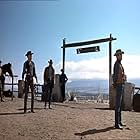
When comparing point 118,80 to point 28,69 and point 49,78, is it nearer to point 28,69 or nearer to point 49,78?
point 28,69

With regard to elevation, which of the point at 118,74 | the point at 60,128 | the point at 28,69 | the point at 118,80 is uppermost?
the point at 28,69

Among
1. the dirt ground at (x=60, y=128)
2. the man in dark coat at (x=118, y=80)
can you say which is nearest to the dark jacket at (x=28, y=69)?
the dirt ground at (x=60, y=128)

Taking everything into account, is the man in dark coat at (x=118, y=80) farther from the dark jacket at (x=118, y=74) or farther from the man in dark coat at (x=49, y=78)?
the man in dark coat at (x=49, y=78)

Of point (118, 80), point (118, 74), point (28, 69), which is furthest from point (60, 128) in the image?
point (28, 69)

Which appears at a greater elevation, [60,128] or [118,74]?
[118,74]

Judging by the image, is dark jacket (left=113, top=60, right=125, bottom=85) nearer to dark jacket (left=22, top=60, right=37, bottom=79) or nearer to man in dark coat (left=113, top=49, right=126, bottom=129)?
man in dark coat (left=113, top=49, right=126, bottom=129)

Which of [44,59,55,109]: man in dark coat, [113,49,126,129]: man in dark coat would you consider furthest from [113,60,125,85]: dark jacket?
[44,59,55,109]: man in dark coat

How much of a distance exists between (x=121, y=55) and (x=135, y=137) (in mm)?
2403

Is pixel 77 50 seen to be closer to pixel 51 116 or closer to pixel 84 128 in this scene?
pixel 51 116

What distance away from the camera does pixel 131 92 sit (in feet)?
54.6

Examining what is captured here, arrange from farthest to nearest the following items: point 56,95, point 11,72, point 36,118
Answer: point 56,95 → point 11,72 → point 36,118

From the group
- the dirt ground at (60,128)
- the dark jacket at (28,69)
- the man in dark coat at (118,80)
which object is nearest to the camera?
the dirt ground at (60,128)

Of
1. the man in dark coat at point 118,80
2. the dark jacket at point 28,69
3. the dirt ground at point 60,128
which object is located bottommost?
the dirt ground at point 60,128

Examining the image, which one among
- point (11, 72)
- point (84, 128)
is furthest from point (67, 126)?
point (11, 72)
